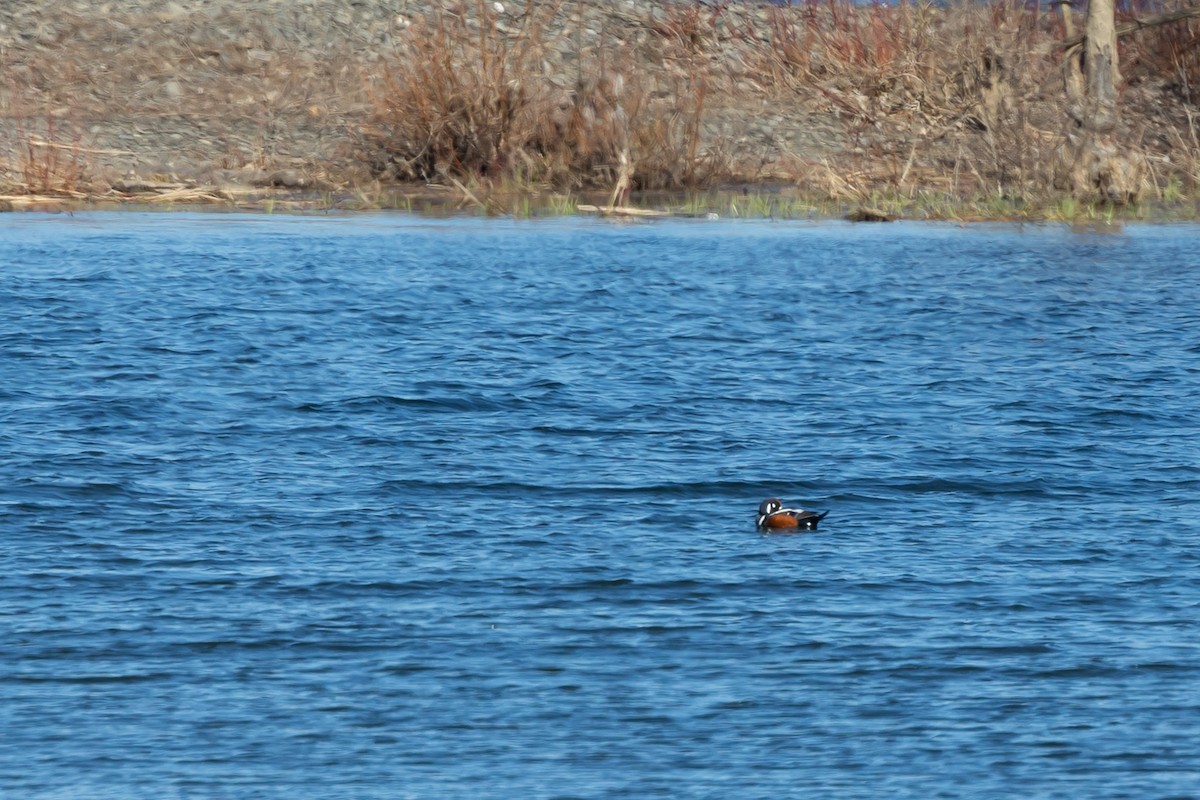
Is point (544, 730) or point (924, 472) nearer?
point (544, 730)

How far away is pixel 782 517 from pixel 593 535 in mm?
797

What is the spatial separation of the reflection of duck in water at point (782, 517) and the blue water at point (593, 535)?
89mm

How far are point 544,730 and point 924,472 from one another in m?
4.22

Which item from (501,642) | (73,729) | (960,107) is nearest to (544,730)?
(501,642)

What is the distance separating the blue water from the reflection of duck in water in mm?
89

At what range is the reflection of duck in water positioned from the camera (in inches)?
333

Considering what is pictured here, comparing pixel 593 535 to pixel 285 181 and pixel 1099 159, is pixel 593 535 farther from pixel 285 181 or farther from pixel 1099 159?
pixel 285 181

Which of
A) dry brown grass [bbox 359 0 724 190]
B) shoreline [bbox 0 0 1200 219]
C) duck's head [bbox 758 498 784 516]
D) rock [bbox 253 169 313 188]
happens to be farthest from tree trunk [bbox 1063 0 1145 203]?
duck's head [bbox 758 498 784 516]

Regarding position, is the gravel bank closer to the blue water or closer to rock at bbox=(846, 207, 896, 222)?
rock at bbox=(846, 207, 896, 222)

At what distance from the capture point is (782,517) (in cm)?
846

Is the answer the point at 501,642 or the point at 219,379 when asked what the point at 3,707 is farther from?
the point at 219,379

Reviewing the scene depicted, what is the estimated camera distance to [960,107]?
24.9 metres

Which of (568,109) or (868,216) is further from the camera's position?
(568,109)

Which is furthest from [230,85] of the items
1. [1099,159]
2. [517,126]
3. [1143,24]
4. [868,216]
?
[1143,24]
